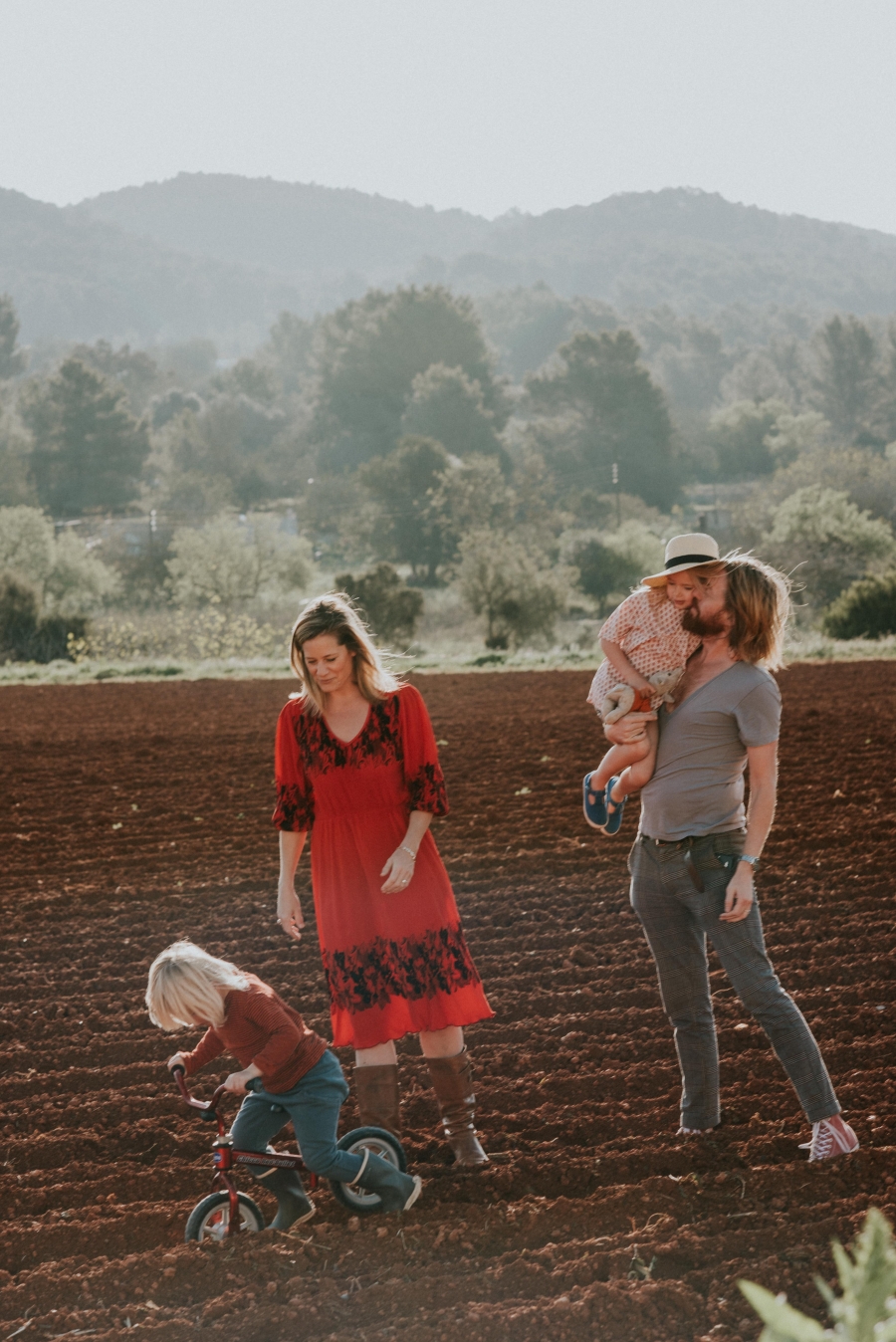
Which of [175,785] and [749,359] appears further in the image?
[749,359]

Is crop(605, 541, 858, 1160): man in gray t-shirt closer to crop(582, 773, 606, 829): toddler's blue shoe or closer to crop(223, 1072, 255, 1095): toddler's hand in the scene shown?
crop(582, 773, 606, 829): toddler's blue shoe

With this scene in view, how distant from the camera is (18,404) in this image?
8175 centimetres

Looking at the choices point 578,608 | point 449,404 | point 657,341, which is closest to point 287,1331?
point 578,608

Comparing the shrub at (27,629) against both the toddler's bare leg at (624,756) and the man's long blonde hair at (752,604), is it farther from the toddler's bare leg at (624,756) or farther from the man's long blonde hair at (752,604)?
the man's long blonde hair at (752,604)

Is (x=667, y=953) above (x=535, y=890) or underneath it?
above

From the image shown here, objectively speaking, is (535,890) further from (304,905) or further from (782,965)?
(782,965)

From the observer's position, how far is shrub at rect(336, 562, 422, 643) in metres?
35.9

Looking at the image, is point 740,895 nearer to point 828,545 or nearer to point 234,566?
point 828,545

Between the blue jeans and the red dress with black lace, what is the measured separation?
0.86 feet

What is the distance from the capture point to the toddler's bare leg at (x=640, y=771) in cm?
342

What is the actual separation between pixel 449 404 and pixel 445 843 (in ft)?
235

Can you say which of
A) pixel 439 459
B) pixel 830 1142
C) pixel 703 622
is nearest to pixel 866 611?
pixel 830 1142

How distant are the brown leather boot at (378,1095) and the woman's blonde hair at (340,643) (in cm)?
110

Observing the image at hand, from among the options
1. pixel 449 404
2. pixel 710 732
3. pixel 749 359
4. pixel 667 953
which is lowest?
pixel 667 953
